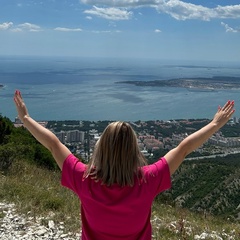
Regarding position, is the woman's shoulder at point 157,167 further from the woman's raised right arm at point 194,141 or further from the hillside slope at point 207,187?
the hillside slope at point 207,187

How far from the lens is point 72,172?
1832mm

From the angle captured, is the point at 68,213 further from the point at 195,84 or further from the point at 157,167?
the point at 195,84

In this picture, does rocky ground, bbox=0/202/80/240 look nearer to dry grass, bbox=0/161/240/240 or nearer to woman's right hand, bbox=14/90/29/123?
dry grass, bbox=0/161/240/240

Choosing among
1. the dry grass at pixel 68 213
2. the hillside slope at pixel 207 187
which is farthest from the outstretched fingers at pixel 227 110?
the hillside slope at pixel 207 187

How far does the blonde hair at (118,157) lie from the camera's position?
5.58 feet

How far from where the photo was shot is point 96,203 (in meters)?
1.73

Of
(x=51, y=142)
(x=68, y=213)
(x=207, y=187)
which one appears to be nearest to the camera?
(x=51, y=142)

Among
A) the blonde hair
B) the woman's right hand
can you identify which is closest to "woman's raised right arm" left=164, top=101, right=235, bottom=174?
the blonde hair

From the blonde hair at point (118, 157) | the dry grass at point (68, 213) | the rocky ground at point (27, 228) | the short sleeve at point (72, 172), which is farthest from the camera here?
the dry grass at point (68, 213)

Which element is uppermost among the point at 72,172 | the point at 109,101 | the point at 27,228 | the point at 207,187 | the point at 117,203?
the point at 72,172

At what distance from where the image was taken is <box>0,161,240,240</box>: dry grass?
13.8 feet

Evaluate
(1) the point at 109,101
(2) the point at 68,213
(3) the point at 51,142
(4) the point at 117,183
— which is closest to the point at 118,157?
(4) the point at 117,183

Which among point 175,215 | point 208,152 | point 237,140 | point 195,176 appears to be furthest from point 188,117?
point 175,215

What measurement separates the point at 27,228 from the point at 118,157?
288 centimetres
